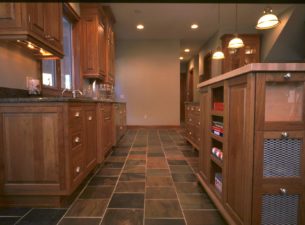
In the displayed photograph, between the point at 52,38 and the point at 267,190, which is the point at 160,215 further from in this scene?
the point at 52,38

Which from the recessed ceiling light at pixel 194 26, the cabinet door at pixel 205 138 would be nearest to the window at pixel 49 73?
the cabinet door at pixel 205 138

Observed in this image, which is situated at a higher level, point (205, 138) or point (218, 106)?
point (218, 106)

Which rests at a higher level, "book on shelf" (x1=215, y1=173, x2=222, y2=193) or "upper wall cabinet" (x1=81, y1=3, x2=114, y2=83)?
"upper wall cabinet" (x1=81, y1=3, x2=114, y2=83)

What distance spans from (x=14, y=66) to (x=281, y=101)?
2211 millimetres

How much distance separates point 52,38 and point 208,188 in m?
2.08

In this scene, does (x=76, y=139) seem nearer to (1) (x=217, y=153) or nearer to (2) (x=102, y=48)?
(1) (x=217, y=153)

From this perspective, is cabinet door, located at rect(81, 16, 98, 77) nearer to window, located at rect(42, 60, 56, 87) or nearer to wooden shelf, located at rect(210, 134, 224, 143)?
window, located at rect(42, 60, 56, 87)

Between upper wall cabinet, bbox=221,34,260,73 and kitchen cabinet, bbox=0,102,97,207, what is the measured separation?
4.85 meters

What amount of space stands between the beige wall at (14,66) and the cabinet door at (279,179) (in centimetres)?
207

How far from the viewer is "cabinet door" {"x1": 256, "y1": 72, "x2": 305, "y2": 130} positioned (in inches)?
38.9

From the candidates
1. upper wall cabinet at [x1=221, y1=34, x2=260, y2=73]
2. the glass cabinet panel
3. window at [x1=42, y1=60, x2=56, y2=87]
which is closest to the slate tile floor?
the glass cabinet panel

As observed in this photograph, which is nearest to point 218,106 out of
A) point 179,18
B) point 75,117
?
point 75,117

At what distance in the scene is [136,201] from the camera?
1740mm

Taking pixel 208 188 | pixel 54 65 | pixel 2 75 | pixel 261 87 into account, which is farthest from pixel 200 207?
pixel 54 65
